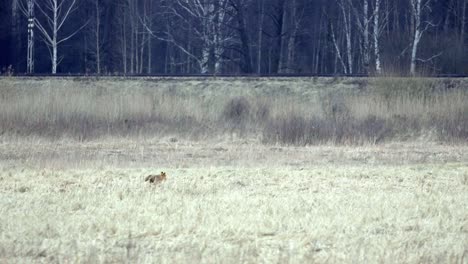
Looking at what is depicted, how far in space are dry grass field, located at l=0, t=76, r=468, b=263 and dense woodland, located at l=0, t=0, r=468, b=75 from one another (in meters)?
15.0

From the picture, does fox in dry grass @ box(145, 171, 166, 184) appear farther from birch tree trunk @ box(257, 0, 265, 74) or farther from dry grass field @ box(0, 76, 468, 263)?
birch tree trunk @ box(257, 0, 265, 74)

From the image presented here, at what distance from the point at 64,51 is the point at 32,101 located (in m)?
23.3

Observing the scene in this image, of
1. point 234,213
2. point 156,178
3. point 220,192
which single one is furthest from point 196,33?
point 234,213

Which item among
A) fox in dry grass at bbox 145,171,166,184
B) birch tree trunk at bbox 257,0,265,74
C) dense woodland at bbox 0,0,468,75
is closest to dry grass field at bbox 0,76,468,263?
fox in dry grass at bbox 145,171,166,184

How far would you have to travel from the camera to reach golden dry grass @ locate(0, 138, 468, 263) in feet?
20.7

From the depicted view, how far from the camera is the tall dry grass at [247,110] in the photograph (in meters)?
17.7

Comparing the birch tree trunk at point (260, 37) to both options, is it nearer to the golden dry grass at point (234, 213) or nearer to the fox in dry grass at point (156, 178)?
the golden dry grass at point (234, 213)

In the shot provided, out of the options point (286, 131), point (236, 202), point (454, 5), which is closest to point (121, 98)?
point (286, 131)

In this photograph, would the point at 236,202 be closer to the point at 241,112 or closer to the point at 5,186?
the point at 5,186

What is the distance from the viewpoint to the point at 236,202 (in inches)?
331

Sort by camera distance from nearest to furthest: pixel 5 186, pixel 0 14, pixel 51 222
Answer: pixel 51 222
pixel 5 186
pixel 0 14

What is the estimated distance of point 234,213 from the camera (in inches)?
306

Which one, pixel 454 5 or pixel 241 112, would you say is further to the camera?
pixel 454 5

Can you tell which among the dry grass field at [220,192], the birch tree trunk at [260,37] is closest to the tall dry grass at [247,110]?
the dry grass field at [220,192]
